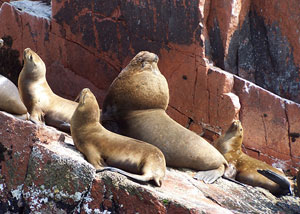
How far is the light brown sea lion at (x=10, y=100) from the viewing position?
17.7ft

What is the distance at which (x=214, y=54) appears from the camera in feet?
25.3

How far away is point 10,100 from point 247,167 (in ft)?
10.2

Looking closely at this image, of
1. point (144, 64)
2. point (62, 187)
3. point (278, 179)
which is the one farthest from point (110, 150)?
point (278, 179)

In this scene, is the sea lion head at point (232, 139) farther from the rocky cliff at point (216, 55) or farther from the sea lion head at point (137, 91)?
the sea lion head at point (137, 91)

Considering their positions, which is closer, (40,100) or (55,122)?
(55,122)

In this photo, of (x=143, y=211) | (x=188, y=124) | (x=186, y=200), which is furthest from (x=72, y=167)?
(x=188, y=124)

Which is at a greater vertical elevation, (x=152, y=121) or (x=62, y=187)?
(x=152, y=121)

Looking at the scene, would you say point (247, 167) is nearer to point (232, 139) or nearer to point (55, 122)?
point (232, 139)

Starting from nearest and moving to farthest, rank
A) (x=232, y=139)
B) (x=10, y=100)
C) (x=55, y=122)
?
(x=10, y=100) → (x=55, y=122) → (x=232, y=139)

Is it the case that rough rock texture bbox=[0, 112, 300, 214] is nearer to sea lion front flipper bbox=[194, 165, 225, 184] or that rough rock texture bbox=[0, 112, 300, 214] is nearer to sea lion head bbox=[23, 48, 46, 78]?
sea lion front flipper bbox=[194, 165, 225, 184]

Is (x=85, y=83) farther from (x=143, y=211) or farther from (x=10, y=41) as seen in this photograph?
(x=143, y=211)

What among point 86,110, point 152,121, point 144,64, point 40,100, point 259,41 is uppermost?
point 259,41

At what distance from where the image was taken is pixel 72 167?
14.4ft

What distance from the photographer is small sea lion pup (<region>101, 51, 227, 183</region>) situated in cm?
586
